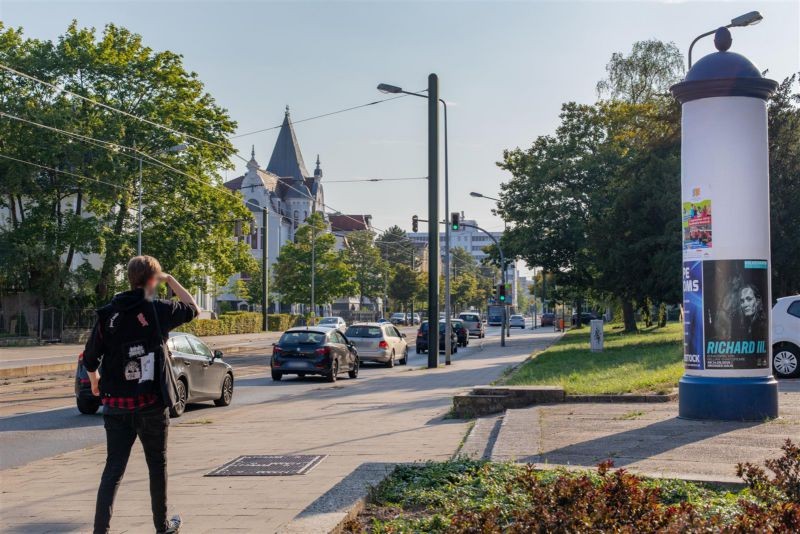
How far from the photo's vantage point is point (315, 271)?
78125 millimetres

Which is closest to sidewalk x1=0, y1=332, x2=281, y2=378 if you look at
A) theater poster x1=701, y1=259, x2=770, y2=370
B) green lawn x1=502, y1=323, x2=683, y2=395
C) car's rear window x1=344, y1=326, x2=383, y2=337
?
car's rear window x1=344, y1=326, x2=383, y2=337

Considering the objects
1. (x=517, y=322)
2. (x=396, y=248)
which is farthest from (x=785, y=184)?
Result: (x=396, y=248)

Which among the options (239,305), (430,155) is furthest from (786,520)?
(239,305)

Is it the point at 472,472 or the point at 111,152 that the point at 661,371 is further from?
the point at 111,152

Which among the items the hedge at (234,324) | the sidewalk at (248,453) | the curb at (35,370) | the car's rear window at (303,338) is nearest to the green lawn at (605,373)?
the sidewalk at (248,453)

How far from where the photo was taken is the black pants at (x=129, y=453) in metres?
5.47

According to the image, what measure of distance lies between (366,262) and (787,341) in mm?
93010

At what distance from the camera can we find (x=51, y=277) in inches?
1761

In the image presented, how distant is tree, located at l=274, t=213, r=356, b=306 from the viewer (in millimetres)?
77875

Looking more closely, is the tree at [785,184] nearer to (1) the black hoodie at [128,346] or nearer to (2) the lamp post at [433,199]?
(2) the lamp post at [433,199]

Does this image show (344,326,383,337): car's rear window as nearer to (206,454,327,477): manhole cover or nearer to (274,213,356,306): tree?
(206,454,327,477): manhole cover

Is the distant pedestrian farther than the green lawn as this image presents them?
No

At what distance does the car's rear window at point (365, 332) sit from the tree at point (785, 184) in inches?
513

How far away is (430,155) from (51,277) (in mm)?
24279
